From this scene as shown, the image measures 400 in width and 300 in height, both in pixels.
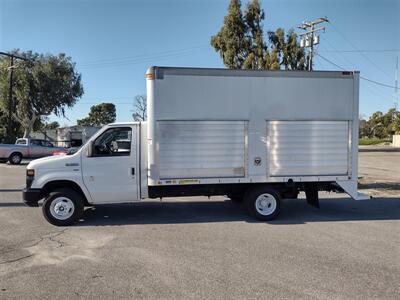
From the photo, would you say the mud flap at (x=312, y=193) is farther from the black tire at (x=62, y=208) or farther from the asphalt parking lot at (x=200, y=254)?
the black tire at (x=62, y=208)

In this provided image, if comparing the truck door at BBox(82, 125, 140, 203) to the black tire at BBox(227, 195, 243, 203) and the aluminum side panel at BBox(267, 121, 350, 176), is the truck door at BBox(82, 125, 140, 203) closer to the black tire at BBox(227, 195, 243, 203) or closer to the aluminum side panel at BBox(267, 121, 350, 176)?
the black tire at BBox(227, 195, 243, 203)

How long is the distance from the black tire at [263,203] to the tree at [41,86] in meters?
36.7

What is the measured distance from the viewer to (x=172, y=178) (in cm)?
856

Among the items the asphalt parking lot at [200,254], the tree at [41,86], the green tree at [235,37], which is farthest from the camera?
the tree at [41,86]

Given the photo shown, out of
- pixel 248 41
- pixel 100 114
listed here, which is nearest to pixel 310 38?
pixel 248 41

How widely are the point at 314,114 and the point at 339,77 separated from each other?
1.01 meters

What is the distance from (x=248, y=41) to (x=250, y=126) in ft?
72.3

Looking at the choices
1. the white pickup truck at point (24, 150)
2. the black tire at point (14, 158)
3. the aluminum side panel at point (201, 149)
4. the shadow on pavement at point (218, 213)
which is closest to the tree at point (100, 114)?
the white pickup truck at point (24, 150)

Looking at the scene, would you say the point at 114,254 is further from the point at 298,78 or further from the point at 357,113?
the point at 357,113

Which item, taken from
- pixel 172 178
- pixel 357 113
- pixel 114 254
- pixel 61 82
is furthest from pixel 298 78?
Result: pixel 61 82

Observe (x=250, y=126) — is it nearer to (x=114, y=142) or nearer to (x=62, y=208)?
(x=114, y=142)

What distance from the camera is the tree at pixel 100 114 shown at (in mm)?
101656

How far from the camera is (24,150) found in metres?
25.8

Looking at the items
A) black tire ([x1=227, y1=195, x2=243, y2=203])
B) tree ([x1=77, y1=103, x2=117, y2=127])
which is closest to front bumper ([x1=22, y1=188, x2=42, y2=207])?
black tire ([x1=227, y1=195, x2=243, y2=203])
